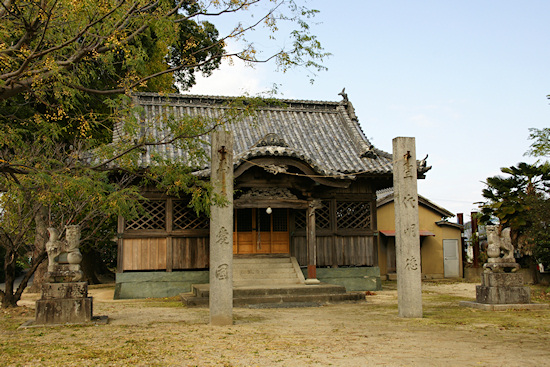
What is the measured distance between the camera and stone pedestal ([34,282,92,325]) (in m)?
9.63

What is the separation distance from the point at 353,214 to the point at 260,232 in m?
3.42

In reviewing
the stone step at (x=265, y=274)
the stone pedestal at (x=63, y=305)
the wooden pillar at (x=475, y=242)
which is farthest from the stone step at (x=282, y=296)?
the wooden pillar at (x=475, y=242)

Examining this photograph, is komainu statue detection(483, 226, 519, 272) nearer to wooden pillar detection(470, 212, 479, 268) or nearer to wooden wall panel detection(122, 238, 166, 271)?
wooden wall panel detection(122, 238, 166, 271)

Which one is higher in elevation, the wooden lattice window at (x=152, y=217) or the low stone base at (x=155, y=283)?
the wooden lattice window at (x=152, y=217)

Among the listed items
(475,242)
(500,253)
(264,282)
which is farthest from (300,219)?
(475,242)

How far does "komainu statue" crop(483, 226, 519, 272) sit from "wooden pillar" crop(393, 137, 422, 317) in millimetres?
2576

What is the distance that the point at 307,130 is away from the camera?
19.5 metres

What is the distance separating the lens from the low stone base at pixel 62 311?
962 cm

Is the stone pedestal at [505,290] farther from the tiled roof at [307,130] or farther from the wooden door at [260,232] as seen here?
the wooden door at [260,232]

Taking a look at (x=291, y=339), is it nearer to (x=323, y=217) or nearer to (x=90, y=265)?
(x=323, y=217)

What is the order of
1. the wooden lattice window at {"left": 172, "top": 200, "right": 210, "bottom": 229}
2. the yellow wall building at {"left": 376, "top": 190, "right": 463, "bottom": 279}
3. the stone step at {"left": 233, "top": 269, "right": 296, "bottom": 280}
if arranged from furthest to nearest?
the yellow wall building at {"left": 376, "top": 190, "right": 463, "bottom": 279} → the wooden lattice window at {"left": 172, "top": 200, "right": 210, "bottom": 229} → the stone step at {"left": 233, "top": 269, "right": 296, "bottom": 280}

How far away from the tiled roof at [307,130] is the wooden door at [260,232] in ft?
→ 7.25

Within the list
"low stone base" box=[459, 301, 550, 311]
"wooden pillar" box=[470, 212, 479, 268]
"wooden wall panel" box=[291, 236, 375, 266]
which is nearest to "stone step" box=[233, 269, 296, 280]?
"wooden wall panel" box=[291, 236, 375, 266]

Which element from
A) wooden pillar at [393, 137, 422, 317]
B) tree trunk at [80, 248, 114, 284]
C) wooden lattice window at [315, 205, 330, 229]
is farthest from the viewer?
tree trunk at [80, 248, 114, 284]
